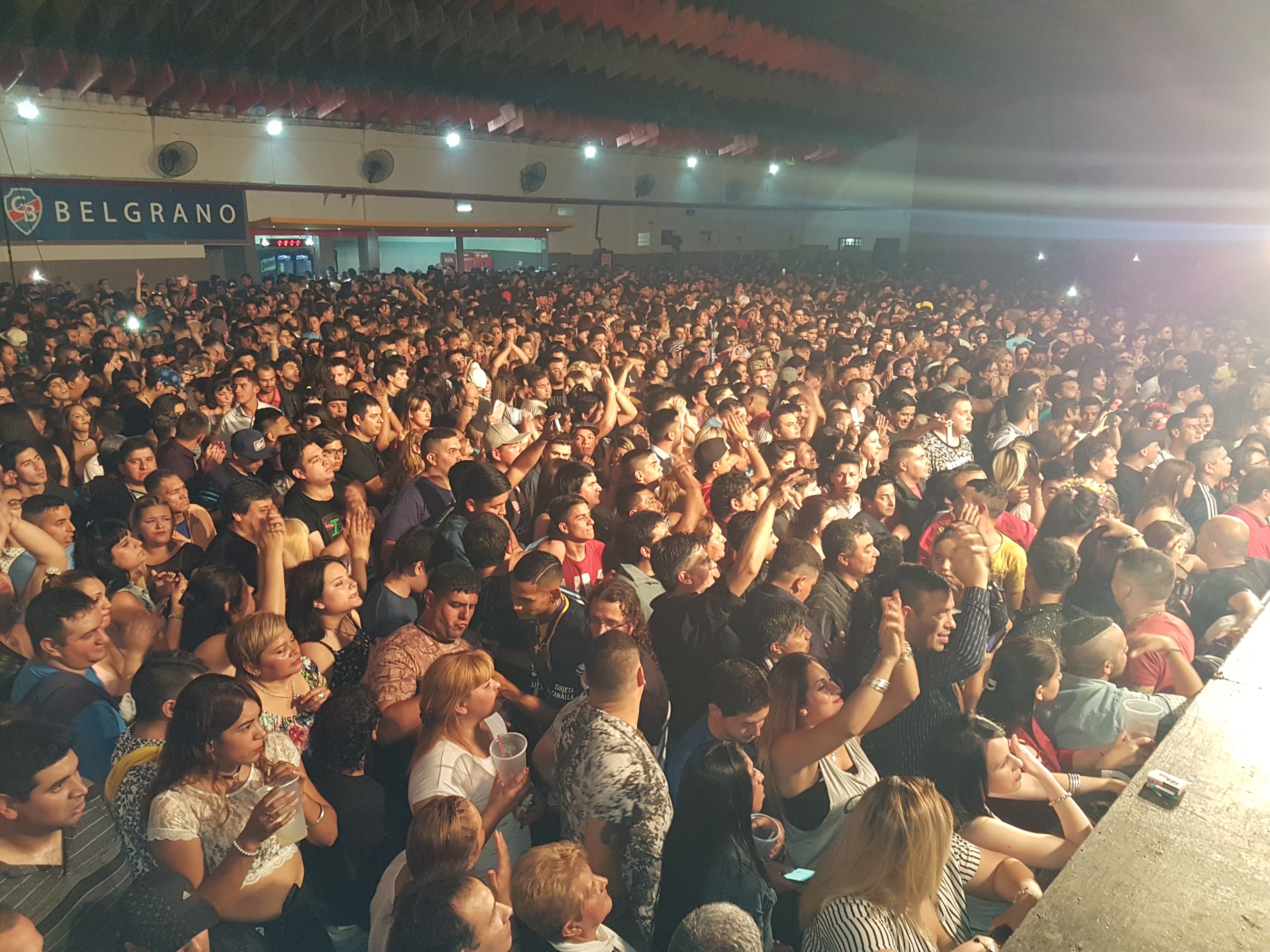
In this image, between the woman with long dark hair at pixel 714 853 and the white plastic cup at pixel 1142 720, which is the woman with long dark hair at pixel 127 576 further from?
the white plastic cup at pixel 1142 720

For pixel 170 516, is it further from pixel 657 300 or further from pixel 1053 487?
pixel 657 300

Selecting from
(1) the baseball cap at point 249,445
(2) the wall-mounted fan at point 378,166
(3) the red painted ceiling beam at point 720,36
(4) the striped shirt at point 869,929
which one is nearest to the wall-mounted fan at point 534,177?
(2) the wall-mounted fan at point 378,166

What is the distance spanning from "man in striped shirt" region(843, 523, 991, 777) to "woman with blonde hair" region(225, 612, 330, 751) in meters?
2.03

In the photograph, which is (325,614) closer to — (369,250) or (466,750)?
(466,750)

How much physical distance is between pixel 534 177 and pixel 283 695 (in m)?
24.8

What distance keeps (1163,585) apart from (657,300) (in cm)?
1186

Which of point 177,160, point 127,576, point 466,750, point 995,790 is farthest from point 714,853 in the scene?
point 177,160

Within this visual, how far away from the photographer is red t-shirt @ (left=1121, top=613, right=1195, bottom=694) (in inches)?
136

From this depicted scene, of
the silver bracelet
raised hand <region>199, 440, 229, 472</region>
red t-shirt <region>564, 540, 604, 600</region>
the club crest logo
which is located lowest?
the silver bracelet

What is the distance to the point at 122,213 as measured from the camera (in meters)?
17.8

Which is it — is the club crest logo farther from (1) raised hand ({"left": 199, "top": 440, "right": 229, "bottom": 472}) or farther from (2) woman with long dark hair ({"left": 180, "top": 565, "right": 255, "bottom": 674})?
(2) woman with long dark hair ({"left": 180, "top": 565, "right": 255, "bottom": 674})

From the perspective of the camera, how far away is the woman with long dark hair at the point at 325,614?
3.20m

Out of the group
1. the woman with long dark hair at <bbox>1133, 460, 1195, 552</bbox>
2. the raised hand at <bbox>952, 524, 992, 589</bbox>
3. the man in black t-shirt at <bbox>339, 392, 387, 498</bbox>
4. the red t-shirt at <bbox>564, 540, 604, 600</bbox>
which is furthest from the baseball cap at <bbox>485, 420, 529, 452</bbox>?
the woman with long dark hair at <bbox>1133, 460, 1195, 552</bbox>

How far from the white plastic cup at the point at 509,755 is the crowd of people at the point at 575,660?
0.01 meters
